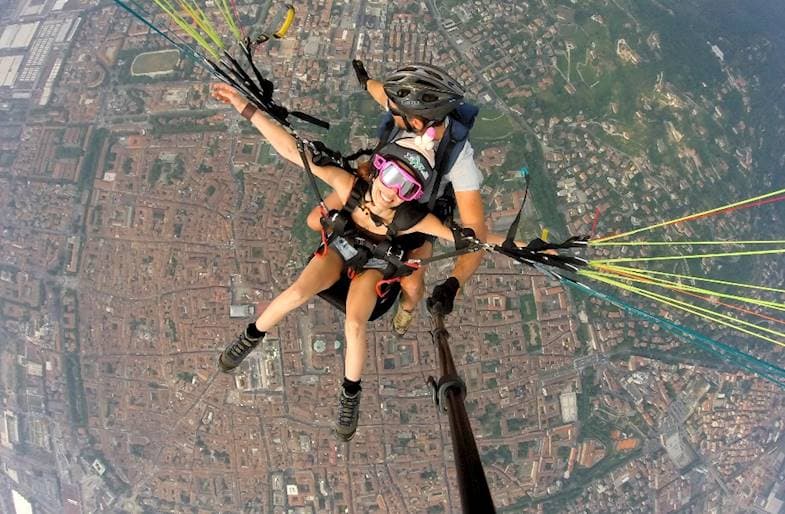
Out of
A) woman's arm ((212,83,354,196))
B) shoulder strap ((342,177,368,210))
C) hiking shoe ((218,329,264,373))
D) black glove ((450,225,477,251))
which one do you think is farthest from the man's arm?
hiking shoe ((218,329,264,373))

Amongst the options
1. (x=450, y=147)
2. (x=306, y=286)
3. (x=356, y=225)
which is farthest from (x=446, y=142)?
(x=306, y=286)

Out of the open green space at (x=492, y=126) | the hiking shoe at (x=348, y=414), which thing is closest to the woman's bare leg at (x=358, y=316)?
the hiking shoe at (x=348, y=414)

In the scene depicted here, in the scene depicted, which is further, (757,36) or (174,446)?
(757,36)

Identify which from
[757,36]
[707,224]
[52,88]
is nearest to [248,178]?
[52,88]

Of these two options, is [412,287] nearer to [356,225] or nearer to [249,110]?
[356,225]

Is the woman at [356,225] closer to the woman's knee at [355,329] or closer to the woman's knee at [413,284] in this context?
the woman's knee at [355,329]

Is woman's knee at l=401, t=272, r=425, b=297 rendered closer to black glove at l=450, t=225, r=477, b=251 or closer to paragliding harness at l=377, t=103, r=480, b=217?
paragliding harness at l=377, t=103, r=480, b=217

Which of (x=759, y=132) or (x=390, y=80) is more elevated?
(x=759, y=132)

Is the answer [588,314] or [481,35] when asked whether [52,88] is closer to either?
[481,35]
